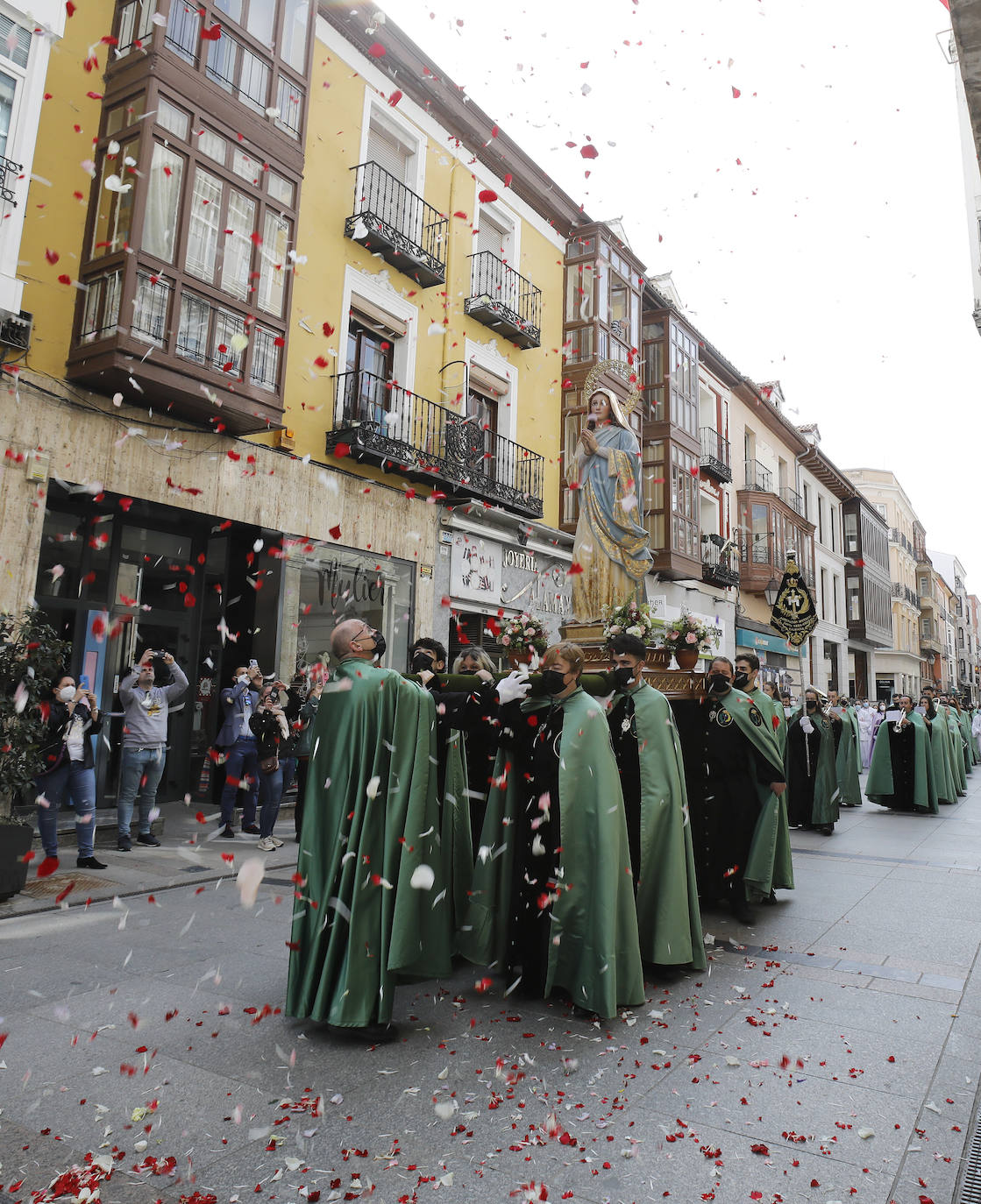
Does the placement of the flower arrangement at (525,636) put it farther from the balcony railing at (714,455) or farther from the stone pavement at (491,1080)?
the balcony railing at (714,455)

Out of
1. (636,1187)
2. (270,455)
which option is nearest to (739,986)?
(636,1187)

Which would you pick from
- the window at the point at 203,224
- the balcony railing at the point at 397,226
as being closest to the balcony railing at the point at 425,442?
the balcony railing at the point at 397,226

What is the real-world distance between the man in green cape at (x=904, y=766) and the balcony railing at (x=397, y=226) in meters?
10.8

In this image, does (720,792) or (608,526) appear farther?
(608,526)

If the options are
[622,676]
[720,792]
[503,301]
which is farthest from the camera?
[503,301]

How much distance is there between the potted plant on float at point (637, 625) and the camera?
708 cm

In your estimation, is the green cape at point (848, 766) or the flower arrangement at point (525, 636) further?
the green cape at point (848, 766)

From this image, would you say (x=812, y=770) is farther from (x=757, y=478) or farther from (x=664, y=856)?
(x=757, y=478)

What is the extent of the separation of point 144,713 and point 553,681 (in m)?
5.61

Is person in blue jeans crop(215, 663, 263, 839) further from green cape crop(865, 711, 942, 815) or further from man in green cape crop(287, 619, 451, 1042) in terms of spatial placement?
green cape crop(865, 711, 942, 815)

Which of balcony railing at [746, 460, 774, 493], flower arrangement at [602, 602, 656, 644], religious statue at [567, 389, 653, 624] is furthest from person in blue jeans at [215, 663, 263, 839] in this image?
balcony railing at [746, 460, 774, 493]

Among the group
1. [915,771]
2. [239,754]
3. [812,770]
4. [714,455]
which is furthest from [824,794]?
[714,455]

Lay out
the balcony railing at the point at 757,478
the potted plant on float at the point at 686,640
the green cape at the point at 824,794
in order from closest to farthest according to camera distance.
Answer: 1. the potted plant on float at the point at 686,640
2. the green cape at the point at 824,794
3. the balcony railing at the point at 757,478

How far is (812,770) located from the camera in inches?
435
